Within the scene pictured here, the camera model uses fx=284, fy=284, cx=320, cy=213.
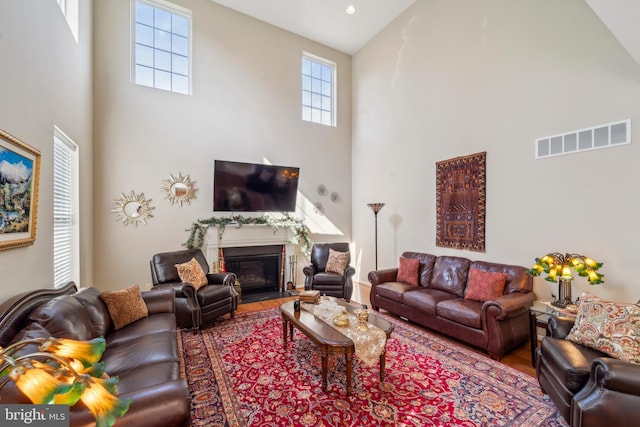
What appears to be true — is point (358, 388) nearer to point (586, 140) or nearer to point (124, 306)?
point (124, 306)

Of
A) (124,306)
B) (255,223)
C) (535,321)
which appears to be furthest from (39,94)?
(535,321)

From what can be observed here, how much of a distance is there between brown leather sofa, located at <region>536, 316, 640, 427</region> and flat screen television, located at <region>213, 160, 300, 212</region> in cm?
457

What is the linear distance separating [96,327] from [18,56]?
84.3 inches

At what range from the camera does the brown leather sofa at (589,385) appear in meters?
1.65

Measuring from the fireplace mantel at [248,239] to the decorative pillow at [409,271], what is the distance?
87.3 inches

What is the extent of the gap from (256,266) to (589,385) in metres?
4.85

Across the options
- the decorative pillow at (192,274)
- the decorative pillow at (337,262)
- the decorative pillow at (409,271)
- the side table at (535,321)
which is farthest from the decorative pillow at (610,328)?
the decorative pillow at (192,274)

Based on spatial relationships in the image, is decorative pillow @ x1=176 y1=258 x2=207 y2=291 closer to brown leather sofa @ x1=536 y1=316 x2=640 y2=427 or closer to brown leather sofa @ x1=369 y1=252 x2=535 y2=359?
brown leather sofa @ x1=369 y1=252 x2=535 y2=359

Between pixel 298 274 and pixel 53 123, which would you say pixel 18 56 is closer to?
pixel 53 123

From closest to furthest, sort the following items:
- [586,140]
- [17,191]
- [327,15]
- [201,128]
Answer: [17,191], [586,140], [201,128], [327,15]

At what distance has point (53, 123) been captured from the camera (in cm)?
275

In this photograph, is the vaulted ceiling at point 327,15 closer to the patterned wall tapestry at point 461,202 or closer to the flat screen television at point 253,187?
the flat screen television at point 253,187

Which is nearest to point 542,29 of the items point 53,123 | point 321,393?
point 321,393

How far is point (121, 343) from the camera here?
2375 millimetres
